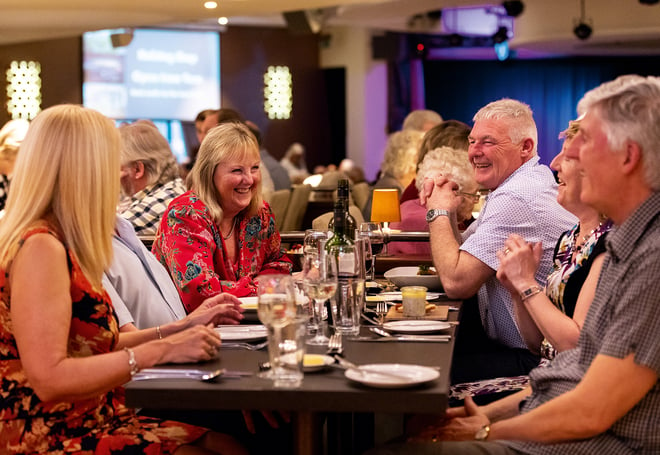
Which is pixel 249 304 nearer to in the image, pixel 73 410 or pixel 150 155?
pixel 73 410

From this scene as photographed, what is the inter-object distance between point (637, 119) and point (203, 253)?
5.81 feet

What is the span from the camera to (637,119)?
168 cm

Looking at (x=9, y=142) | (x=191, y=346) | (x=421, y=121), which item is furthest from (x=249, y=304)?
(x=421, y=121)

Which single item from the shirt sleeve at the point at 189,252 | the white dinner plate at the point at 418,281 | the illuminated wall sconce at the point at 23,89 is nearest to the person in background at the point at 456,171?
the white dinner plate at the point at 418,281

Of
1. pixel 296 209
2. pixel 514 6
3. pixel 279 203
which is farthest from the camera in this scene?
pixel 514 6

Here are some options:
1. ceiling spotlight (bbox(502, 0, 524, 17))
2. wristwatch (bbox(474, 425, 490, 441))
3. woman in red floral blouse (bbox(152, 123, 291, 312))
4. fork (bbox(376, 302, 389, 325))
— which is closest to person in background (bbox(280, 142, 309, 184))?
ceiling spotlight (bbox(502, 0, 524, 17))

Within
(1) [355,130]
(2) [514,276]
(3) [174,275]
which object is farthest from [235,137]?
(1) [355,130]

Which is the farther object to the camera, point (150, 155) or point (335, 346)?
point (150, 155)

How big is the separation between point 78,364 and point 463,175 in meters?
2.39

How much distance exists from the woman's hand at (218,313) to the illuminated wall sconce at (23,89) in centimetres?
967

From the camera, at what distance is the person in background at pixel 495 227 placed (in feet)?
9.71

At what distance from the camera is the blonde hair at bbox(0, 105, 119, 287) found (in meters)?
1.89

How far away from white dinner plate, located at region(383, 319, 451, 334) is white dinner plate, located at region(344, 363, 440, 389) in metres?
0.41

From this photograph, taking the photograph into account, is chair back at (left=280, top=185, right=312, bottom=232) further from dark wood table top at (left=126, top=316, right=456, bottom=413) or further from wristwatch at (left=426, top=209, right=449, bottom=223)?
dark wood table top at (left=126, top=316, right=456, bottom=413)
